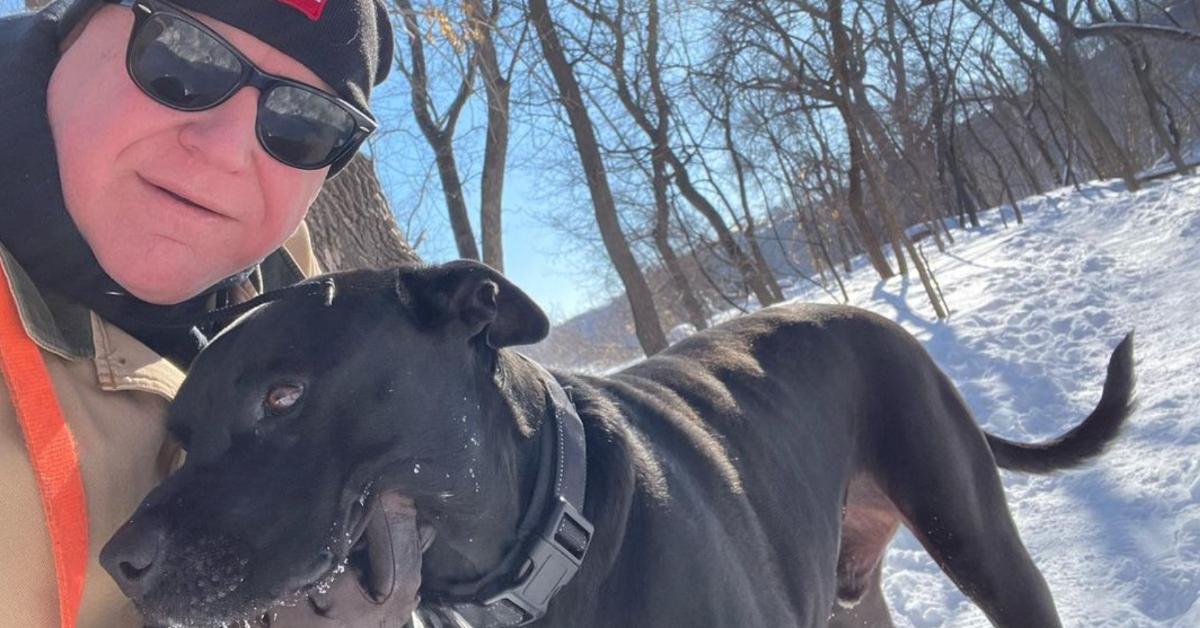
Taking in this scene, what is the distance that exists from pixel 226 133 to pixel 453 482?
87cm

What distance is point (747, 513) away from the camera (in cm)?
261

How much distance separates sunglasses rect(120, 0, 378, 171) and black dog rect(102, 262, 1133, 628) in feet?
1.08

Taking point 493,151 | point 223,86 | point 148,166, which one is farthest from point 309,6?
point 493,151

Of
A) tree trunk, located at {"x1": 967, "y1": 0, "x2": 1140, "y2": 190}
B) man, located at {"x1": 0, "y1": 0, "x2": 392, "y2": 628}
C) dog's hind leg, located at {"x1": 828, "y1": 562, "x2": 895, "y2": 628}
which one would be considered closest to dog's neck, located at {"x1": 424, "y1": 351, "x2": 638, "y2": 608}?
man, located at {"x1": 0, "y1": 0, "x2": 392, "y2": 628}

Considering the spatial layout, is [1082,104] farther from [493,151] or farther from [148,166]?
[148,166]

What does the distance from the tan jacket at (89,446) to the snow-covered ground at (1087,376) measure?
3493 mm

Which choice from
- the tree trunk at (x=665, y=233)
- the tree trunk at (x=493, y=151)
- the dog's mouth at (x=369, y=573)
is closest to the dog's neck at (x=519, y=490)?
the dog's mouth at (x=369, y=573)

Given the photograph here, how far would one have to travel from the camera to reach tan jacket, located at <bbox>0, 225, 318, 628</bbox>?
1479mm

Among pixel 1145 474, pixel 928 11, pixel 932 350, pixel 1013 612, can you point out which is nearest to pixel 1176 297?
pixel 932 350

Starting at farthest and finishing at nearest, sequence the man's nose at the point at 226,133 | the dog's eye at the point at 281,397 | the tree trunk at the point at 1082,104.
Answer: the tree trunk at the point at 1082,104 < the man's nose at the point at 226,133 < the dog's eye at the point at 281,397

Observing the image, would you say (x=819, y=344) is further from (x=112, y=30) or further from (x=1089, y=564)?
(x=112, y=30)

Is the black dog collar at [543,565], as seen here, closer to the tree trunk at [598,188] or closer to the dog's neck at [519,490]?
the dog's neck at [519,490]

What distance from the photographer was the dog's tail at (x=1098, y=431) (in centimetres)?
362

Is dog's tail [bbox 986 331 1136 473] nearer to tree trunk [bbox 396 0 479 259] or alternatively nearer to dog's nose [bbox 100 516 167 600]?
dog's nose [bbox 100 516 167 600]
